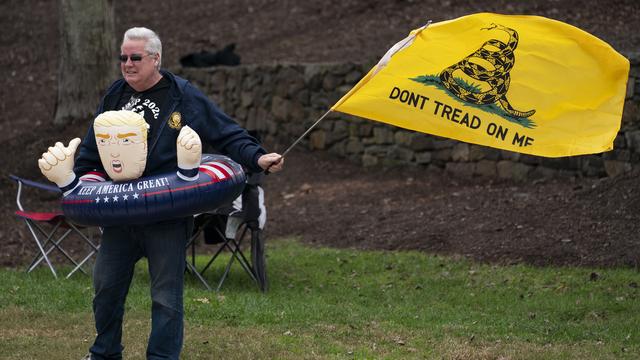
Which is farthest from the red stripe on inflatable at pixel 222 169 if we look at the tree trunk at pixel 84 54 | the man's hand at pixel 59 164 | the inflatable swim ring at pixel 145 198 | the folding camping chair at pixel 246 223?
the tree trunk at pixel 84 54

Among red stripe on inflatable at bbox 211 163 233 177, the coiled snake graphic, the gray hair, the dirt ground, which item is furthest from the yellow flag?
the dirt ground

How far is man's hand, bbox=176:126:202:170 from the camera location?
5.41 m

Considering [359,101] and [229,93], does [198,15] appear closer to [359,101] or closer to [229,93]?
[229,93]

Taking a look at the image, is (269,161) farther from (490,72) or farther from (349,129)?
(349,129)

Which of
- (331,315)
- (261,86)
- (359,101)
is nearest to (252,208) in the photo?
(331,315)

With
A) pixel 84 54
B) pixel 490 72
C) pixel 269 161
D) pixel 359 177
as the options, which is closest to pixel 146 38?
pixel 269 161

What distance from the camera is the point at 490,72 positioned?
6.78 meters

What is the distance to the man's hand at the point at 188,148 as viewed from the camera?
5.41 metres

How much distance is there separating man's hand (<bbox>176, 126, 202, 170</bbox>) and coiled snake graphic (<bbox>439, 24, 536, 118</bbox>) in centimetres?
198

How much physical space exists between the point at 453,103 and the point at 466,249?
3.49 meters

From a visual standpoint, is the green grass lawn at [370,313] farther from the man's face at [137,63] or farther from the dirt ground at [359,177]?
the man's face at [137,63]

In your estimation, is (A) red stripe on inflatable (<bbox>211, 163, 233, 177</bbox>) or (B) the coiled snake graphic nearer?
(A) red stripe on inflatable (<bbox>211, 163, 233, 177</bbox>)

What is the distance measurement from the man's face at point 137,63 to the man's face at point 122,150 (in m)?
0.29

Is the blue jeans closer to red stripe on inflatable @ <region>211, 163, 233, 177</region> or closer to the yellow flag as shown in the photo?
red stripe on inflatable @ <region>211, 163, 233, 177</region>
